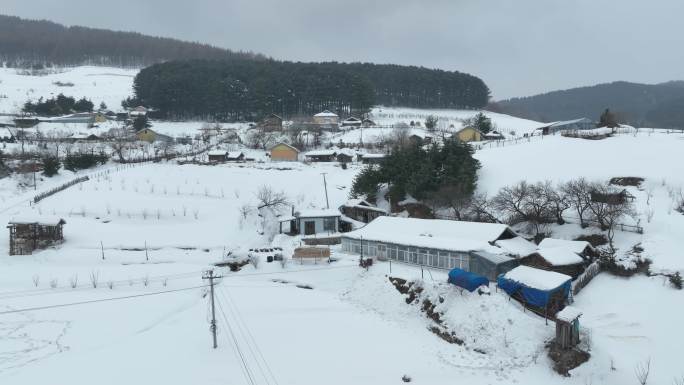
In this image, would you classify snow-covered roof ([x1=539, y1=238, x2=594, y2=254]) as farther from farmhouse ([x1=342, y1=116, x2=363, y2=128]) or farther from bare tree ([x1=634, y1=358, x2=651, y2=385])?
farmhouse ([x1=342, y1=116, x2=363, y2=128])

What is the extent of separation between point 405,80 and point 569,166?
58.7 metres

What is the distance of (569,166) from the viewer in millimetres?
29469

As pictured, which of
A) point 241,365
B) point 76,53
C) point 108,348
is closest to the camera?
point 241,365

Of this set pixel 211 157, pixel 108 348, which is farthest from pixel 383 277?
pixel 211 157

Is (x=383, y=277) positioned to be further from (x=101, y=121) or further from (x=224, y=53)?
(x=224, y=53)

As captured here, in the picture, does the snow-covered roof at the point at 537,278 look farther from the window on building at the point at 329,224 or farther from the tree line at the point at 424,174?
the window on building at the point at 329,224

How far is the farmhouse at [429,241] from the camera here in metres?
19.2

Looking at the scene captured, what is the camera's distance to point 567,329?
1319 centimetres

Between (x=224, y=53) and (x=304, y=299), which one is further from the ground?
(x=224, y=53)

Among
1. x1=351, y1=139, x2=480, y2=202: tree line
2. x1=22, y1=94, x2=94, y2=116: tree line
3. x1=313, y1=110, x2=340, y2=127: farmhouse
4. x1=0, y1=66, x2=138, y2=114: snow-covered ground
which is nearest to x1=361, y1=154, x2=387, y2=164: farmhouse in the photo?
x1=351, y1=139, x2=480, y2=202: tree line

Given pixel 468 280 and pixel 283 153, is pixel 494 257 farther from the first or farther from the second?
pixel 283 153

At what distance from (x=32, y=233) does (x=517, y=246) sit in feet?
81.4

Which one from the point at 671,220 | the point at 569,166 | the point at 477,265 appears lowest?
the point at 477,265

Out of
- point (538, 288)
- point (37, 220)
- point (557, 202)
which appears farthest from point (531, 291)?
point (37, 220)
